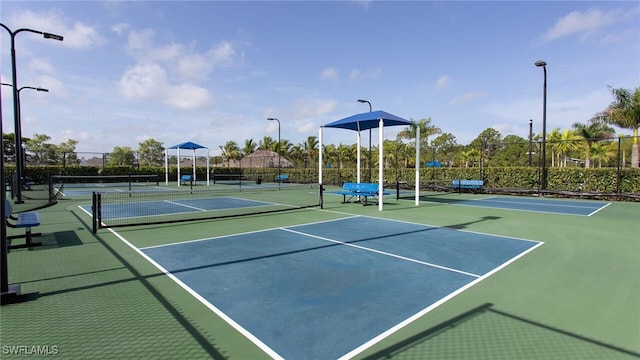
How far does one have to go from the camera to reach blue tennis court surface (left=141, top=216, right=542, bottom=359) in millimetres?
3512

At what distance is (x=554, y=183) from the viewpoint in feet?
64.3

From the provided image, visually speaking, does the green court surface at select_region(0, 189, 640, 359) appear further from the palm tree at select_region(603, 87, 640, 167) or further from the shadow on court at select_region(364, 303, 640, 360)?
the palm tree at select_region(603, 87, 640, 167)

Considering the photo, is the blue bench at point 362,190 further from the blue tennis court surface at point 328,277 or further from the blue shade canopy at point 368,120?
the blue tennis court surface at point 328,277

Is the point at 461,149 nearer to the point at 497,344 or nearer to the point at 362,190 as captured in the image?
the point at 362,190

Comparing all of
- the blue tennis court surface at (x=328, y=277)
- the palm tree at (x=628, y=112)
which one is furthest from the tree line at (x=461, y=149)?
the blue tennis court surface at (x=328, y=277)

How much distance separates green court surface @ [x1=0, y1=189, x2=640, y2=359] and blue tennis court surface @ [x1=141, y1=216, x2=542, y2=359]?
0.51 feet

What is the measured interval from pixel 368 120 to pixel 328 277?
9.81m

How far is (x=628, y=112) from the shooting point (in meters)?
21.3

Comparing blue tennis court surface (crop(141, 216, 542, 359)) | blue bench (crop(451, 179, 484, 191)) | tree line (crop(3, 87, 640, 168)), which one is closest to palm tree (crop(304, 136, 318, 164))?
tree line (crop(3, 87, 640, 168))

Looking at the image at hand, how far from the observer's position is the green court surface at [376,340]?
10.4 ft

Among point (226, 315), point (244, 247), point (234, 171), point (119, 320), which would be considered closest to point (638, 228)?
point (244, 247)

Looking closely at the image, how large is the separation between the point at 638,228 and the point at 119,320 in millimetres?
11820

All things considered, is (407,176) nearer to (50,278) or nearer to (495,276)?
(495,276)

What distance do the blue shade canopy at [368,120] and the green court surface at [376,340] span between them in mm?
7436
